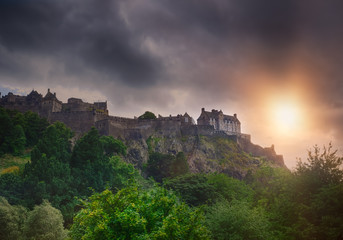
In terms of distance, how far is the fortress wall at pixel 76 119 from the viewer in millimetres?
83188

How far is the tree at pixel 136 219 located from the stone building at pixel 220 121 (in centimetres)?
9126

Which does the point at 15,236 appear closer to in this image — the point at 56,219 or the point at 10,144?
the point at 56,219

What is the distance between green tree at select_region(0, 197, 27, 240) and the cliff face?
42.3 meters

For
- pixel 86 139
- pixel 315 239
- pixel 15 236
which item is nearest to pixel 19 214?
pixel 15 236

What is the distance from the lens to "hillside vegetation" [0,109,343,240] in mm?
20133

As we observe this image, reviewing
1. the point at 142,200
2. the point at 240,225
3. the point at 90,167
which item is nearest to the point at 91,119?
the point at 90,167

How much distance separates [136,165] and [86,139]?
2251 centimetres

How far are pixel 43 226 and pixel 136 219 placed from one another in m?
21.0

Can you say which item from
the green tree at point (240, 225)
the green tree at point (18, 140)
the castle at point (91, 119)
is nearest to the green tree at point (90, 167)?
the green tree at point (18, 140)

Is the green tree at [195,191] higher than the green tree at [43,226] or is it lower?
higher

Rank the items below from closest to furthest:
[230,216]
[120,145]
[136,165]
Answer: [230,216]
[120,145]
[136,165]

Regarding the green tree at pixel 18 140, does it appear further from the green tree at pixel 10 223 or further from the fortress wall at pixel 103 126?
the green tree at pixel 10 223

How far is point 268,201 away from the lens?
3634cm

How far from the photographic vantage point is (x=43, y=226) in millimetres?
33719
